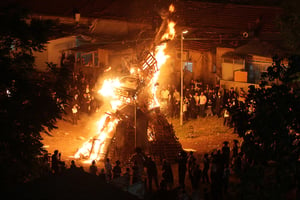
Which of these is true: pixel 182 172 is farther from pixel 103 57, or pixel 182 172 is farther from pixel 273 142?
pixel 103 57

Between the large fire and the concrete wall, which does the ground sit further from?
the concrete wall

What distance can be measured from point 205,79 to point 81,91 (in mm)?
11346

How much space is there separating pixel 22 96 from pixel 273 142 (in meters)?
5.31

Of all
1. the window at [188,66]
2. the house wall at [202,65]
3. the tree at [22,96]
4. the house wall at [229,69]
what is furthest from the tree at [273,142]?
the window at [188,66]

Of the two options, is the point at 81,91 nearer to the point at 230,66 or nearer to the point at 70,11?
the point at 70,11

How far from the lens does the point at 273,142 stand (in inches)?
310

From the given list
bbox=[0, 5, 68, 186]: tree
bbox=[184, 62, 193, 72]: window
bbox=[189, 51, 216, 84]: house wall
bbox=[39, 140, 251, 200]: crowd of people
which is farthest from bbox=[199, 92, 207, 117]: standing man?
bbox=[0, 5, 68, 186]: tree

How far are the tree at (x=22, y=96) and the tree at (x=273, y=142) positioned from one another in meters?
4.19

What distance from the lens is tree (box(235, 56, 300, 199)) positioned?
7008mm

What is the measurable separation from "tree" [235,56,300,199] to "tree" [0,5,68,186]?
165 inches

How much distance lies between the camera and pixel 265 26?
2978cm

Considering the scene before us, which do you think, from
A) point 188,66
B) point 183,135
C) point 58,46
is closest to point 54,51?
point 58,46

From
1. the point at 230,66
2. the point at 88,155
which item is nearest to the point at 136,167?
the point at 88,155

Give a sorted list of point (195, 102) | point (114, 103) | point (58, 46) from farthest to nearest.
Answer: point (58, 46)
point (195, 102)
point (114, 103)
